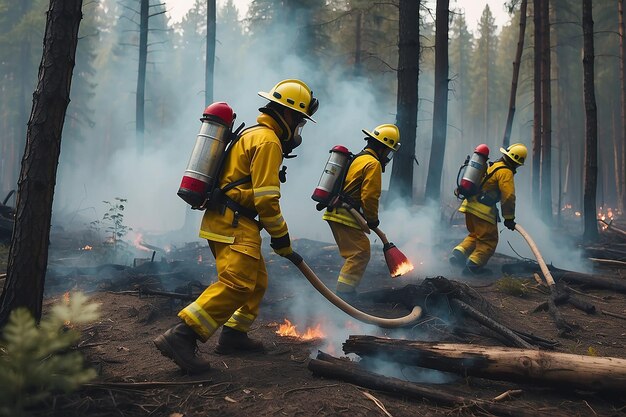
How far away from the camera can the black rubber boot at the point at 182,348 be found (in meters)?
3.40

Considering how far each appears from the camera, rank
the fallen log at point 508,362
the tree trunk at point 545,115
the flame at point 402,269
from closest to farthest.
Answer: the fallen log at point 508,362
the flame at point 402,269
the tree trunk at point 545,115

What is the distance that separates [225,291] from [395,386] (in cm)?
139

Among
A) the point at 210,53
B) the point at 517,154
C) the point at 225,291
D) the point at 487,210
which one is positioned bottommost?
the point at 225,291

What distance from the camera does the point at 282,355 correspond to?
4172 millimetres

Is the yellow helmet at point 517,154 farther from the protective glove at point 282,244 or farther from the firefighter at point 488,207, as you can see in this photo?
the protective glove at point 282,244

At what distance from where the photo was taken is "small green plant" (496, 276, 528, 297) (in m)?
6.88

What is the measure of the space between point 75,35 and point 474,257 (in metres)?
6.87

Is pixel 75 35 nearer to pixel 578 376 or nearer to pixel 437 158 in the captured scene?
pixel 578 376

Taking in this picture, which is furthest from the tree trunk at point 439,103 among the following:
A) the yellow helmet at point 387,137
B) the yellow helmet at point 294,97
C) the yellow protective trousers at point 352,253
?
the yellow helmet at point 294,97

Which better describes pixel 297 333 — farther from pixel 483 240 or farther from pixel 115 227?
pixel 115 227

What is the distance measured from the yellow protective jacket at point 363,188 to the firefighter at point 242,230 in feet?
6.70

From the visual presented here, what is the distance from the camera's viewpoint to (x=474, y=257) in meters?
8.16

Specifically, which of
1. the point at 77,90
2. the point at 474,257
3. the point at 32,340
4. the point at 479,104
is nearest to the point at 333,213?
the point at 474,257

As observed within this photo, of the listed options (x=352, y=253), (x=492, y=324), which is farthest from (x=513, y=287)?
(x=492, y=324)
